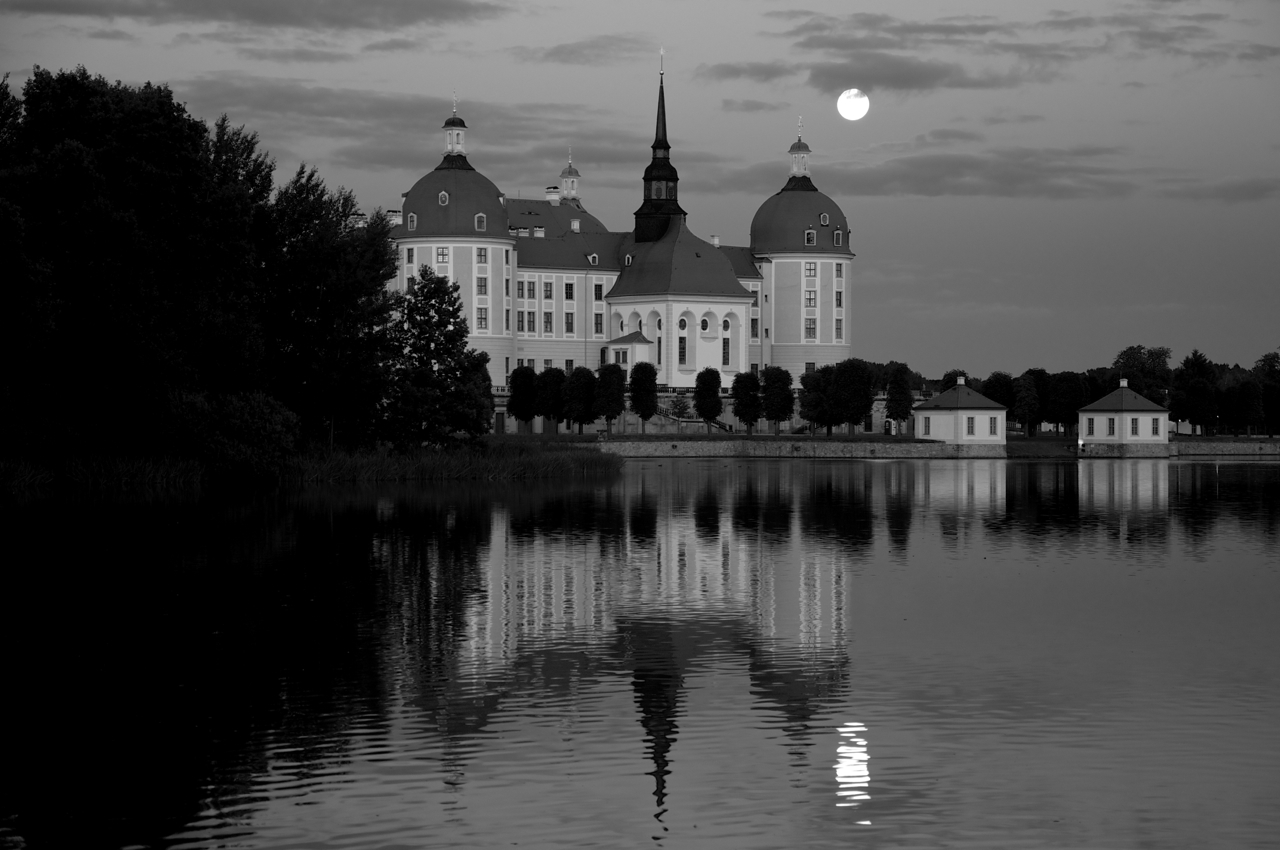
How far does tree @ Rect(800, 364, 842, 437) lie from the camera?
9838cm

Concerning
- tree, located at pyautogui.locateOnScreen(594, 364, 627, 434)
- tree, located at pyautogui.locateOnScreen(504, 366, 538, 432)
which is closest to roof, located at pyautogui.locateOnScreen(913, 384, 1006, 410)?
tree, located at pyautogui.locateOnScreen(594, 364, 627, 434)

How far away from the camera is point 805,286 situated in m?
126

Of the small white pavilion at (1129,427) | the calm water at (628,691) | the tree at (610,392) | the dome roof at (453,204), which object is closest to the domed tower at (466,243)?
the dome roof at (453,204)

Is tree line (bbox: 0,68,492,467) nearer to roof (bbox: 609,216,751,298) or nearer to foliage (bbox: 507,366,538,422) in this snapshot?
foliage (bbox: 507,366,538,422)

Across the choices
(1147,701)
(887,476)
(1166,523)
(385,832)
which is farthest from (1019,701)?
(887,476)

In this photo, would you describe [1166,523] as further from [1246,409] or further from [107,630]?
[1246,409]

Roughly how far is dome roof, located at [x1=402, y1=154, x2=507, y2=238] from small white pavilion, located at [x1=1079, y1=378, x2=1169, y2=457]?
1704 inches

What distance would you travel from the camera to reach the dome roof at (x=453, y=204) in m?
115

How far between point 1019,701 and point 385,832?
659 centimetres

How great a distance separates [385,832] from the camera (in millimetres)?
10688

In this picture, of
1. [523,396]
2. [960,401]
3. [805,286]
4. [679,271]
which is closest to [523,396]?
[523,396]

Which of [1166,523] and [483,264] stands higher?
[483,264]

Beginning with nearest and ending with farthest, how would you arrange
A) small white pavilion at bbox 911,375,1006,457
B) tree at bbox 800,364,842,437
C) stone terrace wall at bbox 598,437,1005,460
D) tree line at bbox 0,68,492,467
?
tree line at bbox 0,68,492,467, stone terrace wall at bbox 598,437,1005,460, small white pavilion at bbox 911,375,1006,457, tree at bbox 800,364,842,437

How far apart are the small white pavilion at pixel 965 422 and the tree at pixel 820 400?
5458mm
